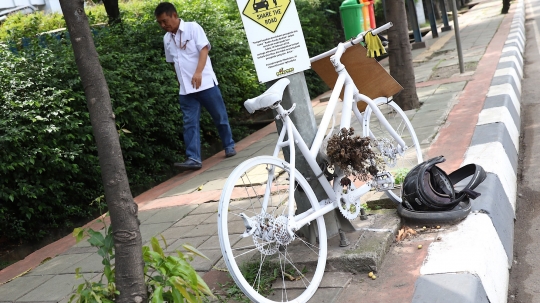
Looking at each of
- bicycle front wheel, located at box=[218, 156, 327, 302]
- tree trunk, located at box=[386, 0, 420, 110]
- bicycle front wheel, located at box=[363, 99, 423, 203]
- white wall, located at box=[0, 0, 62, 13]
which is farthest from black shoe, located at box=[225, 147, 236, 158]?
white wall, located at box=[0, 0, 62, 13]

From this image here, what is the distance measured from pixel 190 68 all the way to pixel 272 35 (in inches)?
129

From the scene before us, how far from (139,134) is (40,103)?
1515mm

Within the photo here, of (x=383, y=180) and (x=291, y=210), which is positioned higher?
(x=291, y=210)

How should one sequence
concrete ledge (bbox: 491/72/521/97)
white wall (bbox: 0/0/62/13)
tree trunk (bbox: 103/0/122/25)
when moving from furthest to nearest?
white wall (bbox: 0/0/62/13)
tree trunk (bbox: 103/0/122/25)
concrete ledge (bbox: 491/72/521/97)

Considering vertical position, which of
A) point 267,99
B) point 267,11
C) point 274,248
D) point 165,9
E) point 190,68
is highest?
point 165,9

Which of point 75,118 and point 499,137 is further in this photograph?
point 75,118

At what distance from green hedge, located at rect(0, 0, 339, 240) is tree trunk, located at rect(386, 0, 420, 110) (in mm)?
2316

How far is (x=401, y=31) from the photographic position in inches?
320

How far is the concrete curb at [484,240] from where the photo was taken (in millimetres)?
2932

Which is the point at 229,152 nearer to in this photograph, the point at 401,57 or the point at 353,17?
the point at 401,57

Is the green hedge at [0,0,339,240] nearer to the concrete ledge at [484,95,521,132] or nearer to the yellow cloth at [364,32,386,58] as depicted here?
the yellow cloth at [364,32,386,58]

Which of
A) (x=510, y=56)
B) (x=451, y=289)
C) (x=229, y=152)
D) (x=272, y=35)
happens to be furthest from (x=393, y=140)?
(x=510, y=56)

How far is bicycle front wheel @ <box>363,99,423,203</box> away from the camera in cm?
411

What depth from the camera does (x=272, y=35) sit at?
11.9 ft
